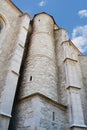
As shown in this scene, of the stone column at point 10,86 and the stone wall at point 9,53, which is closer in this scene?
the stone column at point 10,86

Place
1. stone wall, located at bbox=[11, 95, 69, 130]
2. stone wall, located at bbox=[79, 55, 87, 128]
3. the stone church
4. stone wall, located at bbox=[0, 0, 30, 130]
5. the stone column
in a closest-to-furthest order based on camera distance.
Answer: the stone column, stone wall, located at bbox=[11, 95, 69, 130], stone wall, located at bbox=[0, 0, 30, 130], the stone church, stone wall, located at bbox=[79, 55, 87, 128]

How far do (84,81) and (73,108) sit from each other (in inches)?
209

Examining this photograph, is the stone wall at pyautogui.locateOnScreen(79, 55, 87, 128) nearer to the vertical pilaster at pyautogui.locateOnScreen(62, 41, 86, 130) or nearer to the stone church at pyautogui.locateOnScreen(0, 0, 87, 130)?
the stone church at pyautogui.locateOnScreen(0, 0, 87, 130)

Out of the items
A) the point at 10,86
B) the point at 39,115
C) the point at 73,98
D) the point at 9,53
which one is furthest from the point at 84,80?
the point at 10,86

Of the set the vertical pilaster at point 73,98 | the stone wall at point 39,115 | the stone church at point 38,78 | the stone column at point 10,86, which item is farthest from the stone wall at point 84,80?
the stone column at point 10,86

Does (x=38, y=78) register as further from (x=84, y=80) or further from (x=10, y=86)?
(x=84, y=80)

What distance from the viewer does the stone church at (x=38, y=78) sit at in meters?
7.69

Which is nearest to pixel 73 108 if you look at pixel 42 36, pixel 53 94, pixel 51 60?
pixel 53 94

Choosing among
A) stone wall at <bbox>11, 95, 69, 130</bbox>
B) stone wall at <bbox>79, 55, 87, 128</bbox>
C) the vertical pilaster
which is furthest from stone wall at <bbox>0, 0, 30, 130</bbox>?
stone wall at <bbox>79, 55, 87, 128</bbox>

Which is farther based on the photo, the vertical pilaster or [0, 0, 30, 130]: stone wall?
the vertical pilaster

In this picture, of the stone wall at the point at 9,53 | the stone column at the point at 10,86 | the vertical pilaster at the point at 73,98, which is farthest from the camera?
the vertical pilaster at the point at 73,98

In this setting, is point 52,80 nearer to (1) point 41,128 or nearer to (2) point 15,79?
(2) point 15,79

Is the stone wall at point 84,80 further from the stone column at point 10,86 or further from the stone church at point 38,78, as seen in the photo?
the stone column at point 10,86

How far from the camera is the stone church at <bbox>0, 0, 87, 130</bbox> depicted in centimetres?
769
